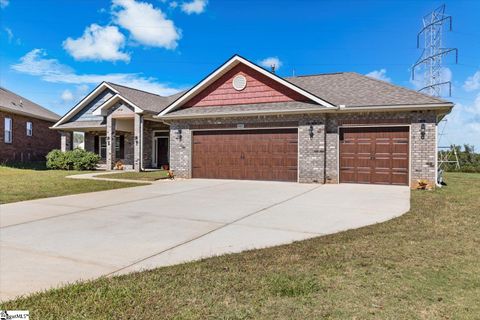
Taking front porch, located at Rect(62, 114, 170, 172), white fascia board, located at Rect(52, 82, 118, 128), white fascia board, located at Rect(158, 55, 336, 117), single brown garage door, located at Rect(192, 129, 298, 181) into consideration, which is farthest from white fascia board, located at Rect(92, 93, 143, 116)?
single brown garage door, located at Rect(192, 129, 298, 181)

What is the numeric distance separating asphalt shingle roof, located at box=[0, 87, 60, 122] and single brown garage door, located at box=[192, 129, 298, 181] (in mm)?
15658

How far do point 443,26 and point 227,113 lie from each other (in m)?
19.0

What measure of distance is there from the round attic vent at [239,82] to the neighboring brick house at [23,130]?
664 inches

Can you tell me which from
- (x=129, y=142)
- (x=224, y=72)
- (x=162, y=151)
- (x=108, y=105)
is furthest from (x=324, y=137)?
(x=129, y=142)

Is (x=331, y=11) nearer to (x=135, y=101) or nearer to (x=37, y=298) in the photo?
(x=135, y=101)

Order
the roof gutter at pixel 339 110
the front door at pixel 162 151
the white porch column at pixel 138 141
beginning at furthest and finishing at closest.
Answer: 1. the front door at pixel 162 151
2. the white porch column at pixel 138 141
3. the roof gutter at pixel 339 110

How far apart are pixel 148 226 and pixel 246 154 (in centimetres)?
936

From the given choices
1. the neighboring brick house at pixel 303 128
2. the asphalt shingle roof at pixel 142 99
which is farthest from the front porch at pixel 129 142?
the neighboring brick house at pixel 303 128

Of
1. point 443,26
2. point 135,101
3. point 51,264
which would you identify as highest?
point 443,26

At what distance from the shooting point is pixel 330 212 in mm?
7559

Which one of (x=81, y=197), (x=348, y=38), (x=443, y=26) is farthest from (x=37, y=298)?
(x=443, y=26)

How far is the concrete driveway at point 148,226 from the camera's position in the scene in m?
4.14

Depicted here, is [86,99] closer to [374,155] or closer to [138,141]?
[138,141]

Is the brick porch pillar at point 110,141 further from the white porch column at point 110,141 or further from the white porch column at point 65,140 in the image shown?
the white porch column at point 65,140
